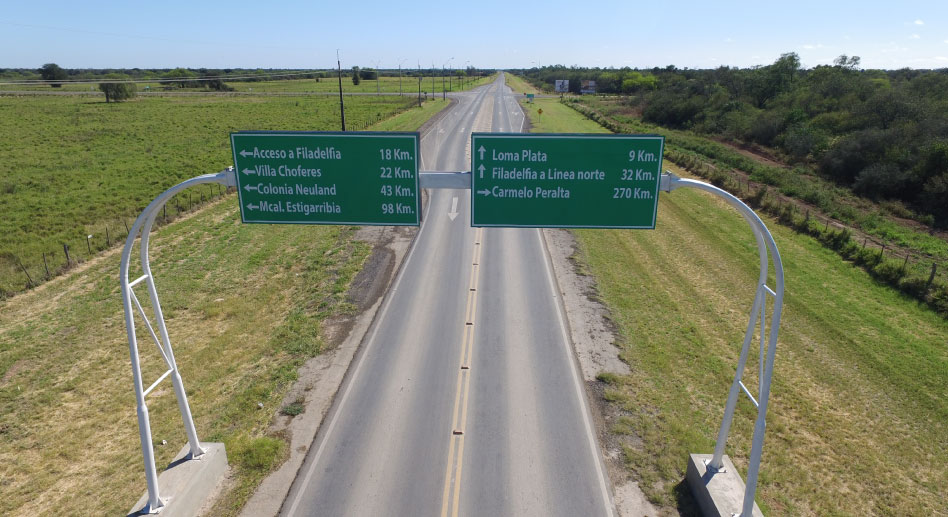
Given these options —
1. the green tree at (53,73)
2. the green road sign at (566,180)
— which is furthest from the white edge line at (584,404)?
the green tree at (53,73)

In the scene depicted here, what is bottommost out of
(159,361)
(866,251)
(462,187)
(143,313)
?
(159,361)

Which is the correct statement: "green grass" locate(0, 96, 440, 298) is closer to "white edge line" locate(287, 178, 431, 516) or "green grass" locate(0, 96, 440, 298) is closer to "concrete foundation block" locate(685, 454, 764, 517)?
"white edge line" locate(287, 178, 431, 516)

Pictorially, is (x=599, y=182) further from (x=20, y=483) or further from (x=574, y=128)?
(x=574, y=128)

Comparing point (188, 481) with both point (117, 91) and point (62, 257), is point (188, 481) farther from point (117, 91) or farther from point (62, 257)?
point (117, 91)

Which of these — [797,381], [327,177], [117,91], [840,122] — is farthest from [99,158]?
[117,91]

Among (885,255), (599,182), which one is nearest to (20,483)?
(599,182)
